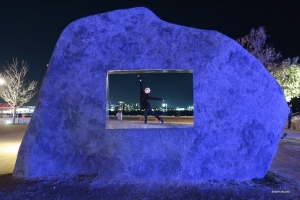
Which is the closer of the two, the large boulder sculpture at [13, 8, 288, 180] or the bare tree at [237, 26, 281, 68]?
the large boulder sculpture at [13, 8, 288, 180]

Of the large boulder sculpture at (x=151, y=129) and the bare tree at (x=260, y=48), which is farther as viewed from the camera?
the bare tree at (x=260, y=48)

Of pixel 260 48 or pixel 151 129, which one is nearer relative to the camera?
pixel 151 129

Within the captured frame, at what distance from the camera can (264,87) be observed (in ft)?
22.5

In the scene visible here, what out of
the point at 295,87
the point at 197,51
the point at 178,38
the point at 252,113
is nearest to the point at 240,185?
the point at 252,113

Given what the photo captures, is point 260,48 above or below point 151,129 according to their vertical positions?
above

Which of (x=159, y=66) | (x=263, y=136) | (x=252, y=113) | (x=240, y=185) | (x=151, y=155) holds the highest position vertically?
(x=159, y=66)

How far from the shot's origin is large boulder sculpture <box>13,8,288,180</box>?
675 centimetres

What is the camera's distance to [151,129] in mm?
6867

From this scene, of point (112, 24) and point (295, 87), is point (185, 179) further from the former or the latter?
point (295, 87)

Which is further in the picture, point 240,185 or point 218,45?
point 218,45

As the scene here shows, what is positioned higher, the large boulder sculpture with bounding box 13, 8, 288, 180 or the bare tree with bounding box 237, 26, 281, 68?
the bare tree with bounding box 237, 26, 281, 68

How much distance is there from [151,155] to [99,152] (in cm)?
136

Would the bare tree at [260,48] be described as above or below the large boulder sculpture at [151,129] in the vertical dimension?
above

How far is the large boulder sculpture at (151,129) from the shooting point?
6754mm
